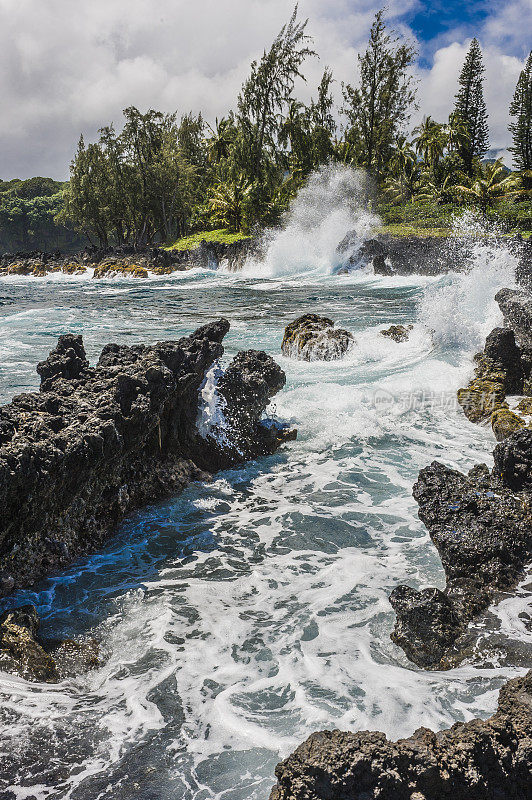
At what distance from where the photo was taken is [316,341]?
451 inches

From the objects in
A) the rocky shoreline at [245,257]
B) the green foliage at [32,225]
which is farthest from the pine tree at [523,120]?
the green foliage at [32,225]

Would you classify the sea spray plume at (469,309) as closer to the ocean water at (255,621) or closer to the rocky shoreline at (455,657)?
the ocean water at (255,621)

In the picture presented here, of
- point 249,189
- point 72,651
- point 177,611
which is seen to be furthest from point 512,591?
point 249,189

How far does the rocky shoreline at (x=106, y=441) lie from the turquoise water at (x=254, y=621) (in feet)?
0.76

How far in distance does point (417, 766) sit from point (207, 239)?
42.0 metres

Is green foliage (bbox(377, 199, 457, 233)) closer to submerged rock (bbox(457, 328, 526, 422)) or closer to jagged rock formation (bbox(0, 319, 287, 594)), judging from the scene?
submerged rock (bbox(457, 328, 526, 422))

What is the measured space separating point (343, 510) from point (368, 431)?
91.7 inches

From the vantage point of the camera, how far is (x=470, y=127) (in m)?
43.6

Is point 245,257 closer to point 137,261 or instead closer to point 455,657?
point 137,261

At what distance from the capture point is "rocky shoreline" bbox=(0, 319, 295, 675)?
408 centimetres

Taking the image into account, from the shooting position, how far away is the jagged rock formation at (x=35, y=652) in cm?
319

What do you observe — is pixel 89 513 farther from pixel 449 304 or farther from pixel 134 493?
pixel 449 304

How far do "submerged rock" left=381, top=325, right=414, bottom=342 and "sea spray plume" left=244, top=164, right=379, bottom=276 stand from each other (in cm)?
1956

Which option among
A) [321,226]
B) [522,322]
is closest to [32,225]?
[321,226]
